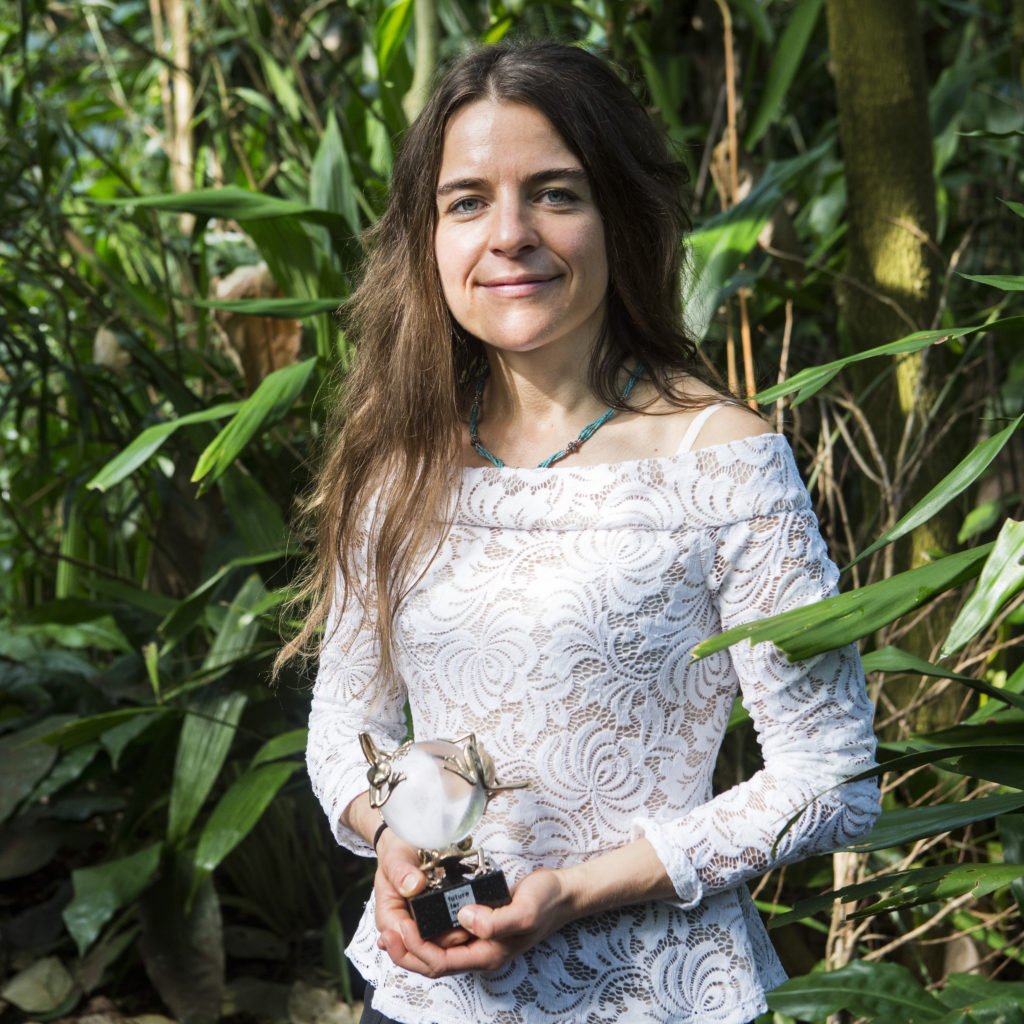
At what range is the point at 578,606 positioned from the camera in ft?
3.16

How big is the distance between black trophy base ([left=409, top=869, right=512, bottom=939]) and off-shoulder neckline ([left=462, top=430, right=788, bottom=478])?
314 mm

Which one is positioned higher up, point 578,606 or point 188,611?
point 578,606

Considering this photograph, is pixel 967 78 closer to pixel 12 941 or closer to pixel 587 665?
pixel 587 665

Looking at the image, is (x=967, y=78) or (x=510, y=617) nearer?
(x=510, y=617)

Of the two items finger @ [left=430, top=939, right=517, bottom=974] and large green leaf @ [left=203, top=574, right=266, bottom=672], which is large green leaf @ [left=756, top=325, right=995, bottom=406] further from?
large green leaf @ [left=203, top=574, right=266, bottom=672]

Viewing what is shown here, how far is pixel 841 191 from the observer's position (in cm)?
245

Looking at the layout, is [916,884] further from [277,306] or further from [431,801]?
[277,306]

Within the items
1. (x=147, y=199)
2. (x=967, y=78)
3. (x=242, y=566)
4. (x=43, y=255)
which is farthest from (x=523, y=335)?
(x=43, y=255)

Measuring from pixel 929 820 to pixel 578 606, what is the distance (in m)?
0.35

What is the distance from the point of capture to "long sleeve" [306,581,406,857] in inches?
42.6

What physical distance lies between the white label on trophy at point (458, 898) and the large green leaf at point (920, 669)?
0.38 meters

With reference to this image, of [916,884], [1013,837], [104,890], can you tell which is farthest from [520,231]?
[104,890]

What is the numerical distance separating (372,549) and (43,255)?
5.57 feet

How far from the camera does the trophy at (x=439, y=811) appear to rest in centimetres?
86
